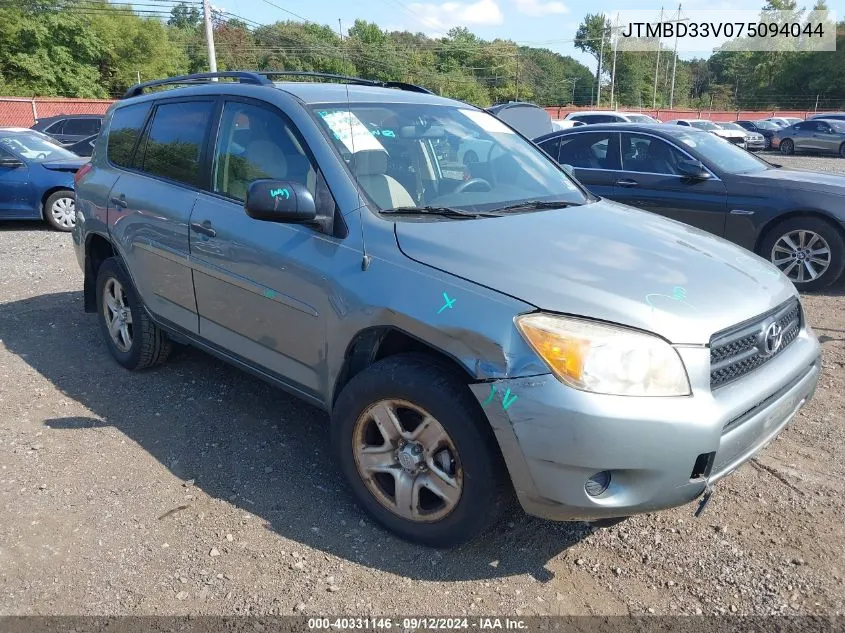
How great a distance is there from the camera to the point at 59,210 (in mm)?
10102

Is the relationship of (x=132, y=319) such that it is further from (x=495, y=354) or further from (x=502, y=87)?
(x=502, y=87)

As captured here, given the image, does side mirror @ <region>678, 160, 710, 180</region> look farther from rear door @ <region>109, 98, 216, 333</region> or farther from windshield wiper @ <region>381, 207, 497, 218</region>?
rear door @ <region>109, 98, 216, 333</region>

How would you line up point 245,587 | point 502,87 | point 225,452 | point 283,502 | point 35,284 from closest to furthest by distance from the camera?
point 245,587
point 283,502
point 225,452
point 35,284
point 502,87

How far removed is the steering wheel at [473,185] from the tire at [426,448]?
102cm

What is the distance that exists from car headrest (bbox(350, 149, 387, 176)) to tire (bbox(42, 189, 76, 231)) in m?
8.25

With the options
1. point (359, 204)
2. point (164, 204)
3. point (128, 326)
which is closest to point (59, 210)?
point (128, 326)

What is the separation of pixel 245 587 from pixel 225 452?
1134 mm

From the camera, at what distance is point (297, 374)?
3.27 metres

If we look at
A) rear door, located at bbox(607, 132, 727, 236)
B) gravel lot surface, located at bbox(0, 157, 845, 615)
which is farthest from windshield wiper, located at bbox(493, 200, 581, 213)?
rear door, located at bbox(607, 132, 727, 236)

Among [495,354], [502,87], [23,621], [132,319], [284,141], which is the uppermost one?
[502,87]

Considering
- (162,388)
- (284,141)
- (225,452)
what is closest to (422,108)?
(284,141)

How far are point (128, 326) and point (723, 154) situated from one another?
6.09 metres

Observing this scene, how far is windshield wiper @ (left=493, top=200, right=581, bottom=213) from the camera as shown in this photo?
10.8 ft

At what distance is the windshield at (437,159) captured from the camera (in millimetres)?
3209
